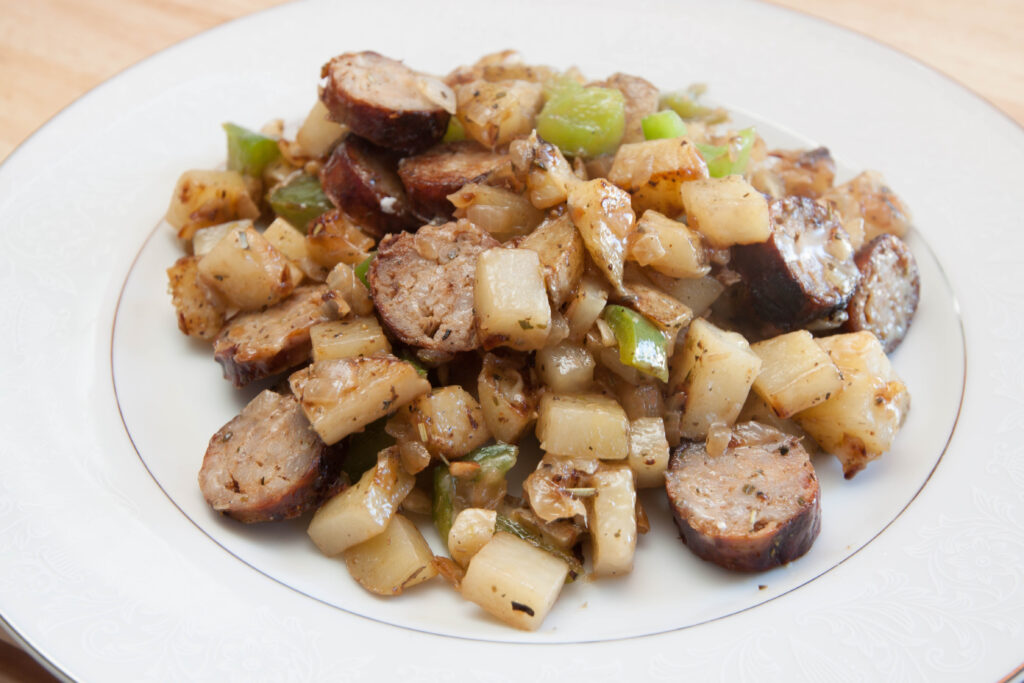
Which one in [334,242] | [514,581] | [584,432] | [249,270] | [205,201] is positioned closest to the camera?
[514,581]

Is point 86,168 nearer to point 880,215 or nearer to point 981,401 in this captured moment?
point 880,215

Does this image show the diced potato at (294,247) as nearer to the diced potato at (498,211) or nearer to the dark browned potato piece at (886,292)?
the diced potato at (498,211)

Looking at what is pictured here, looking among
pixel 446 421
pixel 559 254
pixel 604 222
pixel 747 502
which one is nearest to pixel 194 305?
pixel 446 421

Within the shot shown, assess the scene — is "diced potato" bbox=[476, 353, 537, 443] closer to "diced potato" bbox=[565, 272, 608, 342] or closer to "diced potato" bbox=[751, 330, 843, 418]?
"diced potato" bbox=[565, 272, 608, 342]

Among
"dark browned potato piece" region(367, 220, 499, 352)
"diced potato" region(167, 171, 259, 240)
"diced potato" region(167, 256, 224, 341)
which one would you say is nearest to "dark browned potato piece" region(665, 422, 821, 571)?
"dark browned potato piece" region(367, 220, 499, 352)

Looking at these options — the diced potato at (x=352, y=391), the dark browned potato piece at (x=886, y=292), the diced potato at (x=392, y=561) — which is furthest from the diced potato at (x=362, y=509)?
the dark browned potato piece at (x=886, y=292)

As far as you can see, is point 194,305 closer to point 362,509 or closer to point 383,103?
point 383,103
